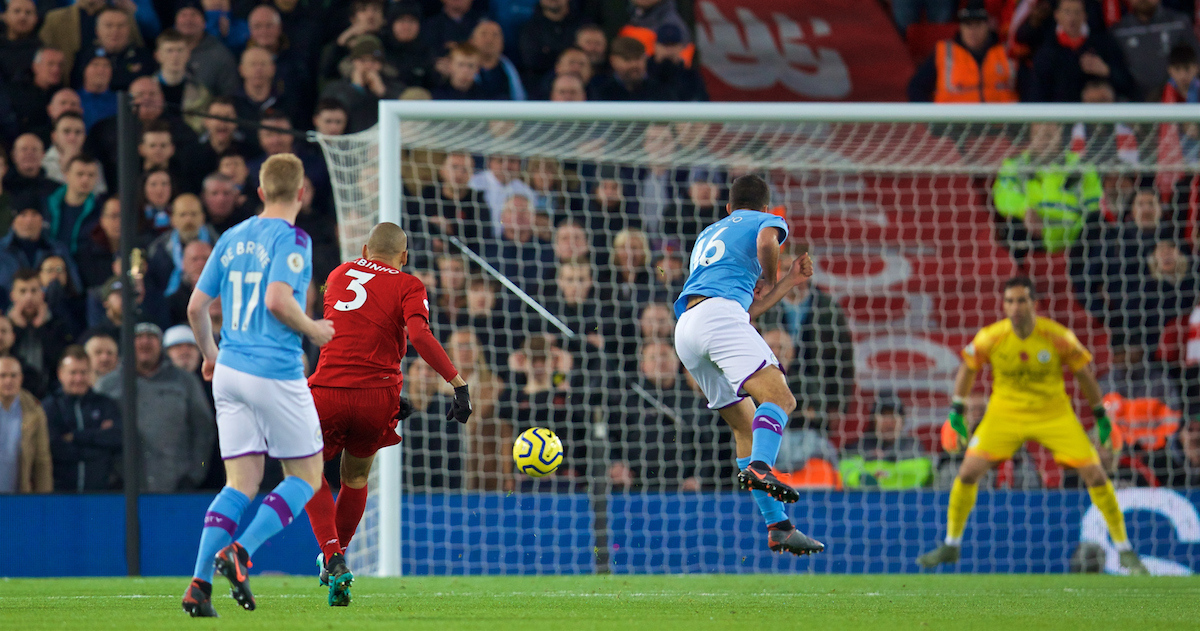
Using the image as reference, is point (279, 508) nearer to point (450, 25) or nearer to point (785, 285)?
point (785, 285)

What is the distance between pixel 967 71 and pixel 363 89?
A: 5460 millimetres

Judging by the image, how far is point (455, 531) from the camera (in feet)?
32.9

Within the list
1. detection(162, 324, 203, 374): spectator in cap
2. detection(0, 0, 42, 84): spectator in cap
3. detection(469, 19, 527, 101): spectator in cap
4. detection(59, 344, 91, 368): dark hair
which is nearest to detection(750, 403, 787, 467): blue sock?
detection(162, 324, 203, 374): spectator in cap

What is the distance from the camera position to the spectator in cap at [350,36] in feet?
39.1

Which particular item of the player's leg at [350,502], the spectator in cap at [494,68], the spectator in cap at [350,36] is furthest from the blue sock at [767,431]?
the spectator in cap at [350,36]

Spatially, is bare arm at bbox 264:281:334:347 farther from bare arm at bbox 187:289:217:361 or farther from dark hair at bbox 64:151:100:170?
dark hair at bbox 64:151:100:170

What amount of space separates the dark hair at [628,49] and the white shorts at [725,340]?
5.88 meters

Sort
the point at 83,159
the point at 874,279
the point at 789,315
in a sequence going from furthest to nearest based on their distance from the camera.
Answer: the point at 874,279, the point at 789,315, the point at 83,159

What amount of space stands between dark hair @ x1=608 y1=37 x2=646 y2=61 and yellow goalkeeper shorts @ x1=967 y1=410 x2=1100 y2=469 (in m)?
4.54

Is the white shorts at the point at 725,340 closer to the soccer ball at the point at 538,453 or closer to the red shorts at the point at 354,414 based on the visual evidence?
the soccer ball at the point at 538,453

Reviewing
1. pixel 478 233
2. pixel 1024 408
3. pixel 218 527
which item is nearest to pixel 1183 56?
pixel 1024 408

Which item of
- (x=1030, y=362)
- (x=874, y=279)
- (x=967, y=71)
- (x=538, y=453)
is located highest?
(x=967, y=71)

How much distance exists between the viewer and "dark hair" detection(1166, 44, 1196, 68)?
12352 millimetres

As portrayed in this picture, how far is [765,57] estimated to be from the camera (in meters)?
13.2
